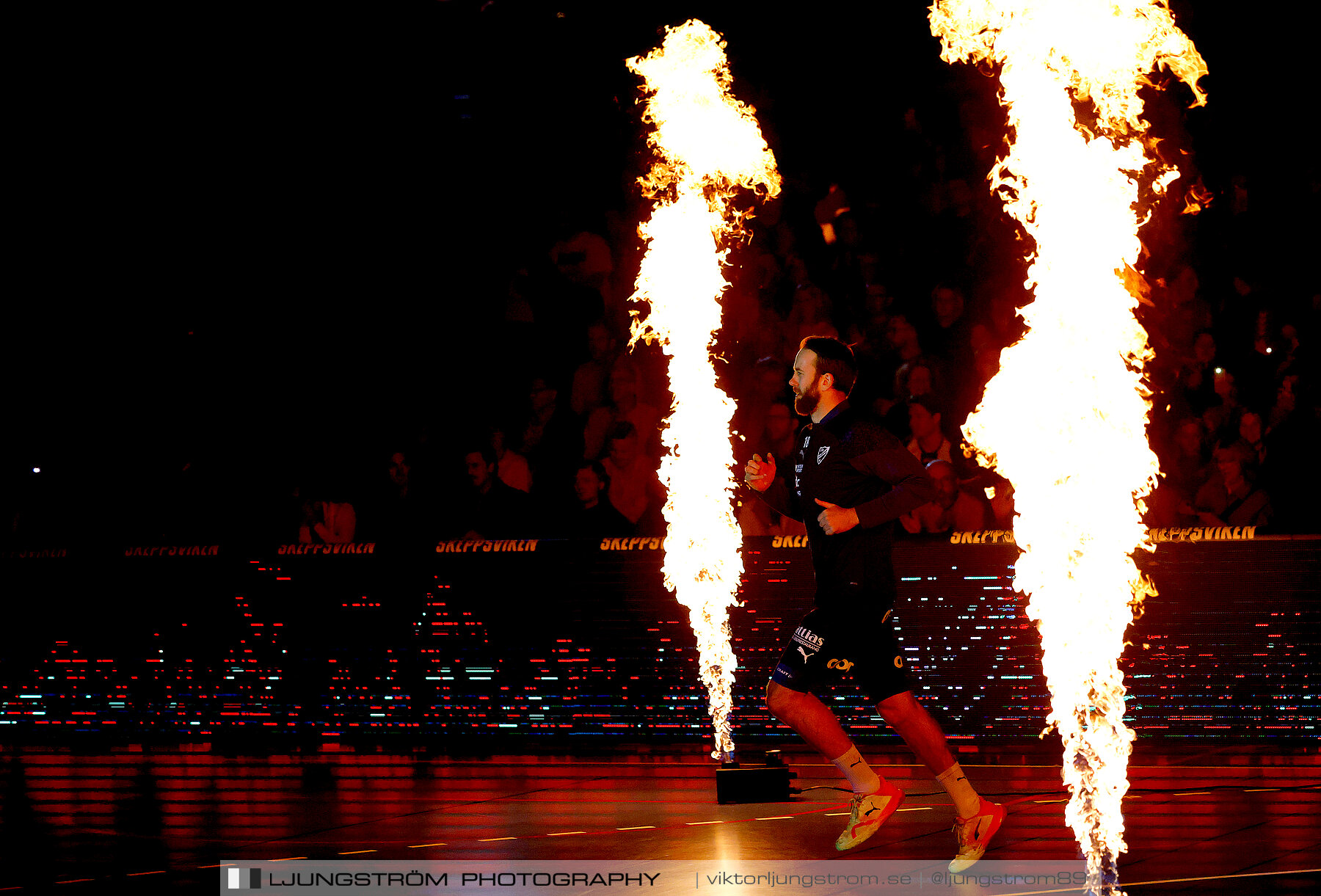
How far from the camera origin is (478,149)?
47.0ft

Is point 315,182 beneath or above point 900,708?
above

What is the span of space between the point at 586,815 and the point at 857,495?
226 cm

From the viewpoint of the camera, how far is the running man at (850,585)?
19.3 ft

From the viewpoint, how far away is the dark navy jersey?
19.4 ft

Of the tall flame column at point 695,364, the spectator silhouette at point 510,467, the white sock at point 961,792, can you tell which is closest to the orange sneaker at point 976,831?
the white sock at point 961,792

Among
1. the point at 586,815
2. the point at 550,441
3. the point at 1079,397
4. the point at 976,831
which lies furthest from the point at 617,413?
the point at 1079,397

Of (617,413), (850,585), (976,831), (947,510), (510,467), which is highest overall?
(617,413)

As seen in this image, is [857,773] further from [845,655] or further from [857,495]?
[857,495]

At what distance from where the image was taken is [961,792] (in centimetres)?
573

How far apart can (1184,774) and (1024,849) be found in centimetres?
208

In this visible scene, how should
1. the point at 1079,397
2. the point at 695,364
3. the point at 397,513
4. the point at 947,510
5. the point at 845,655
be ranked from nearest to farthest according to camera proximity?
the point at 1079,397, the point at 845,655, the point at 695,364, the point at 947,510, the point at 397,513

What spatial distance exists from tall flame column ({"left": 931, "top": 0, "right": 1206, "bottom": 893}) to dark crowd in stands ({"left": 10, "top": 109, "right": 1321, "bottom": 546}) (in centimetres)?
294

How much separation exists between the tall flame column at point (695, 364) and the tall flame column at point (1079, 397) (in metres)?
2.56

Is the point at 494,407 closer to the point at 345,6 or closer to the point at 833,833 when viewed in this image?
the point at 345,6
